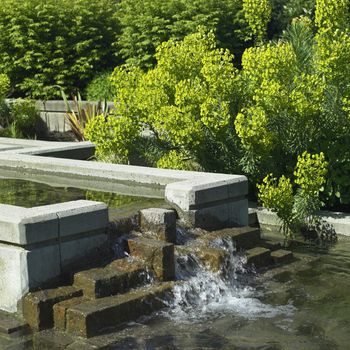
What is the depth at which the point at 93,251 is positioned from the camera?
7379 millimetres

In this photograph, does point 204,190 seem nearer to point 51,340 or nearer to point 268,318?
point 268,318

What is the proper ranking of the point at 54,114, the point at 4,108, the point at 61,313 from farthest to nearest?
the point at 54,114 → the point at 4,108 → the point at 61,313

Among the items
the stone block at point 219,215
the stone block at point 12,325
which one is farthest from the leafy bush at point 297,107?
the stone block at point 12,325

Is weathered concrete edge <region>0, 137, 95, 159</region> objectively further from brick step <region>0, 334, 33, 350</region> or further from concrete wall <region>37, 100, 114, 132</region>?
brick step <region>0, 334, 33, 350</region>

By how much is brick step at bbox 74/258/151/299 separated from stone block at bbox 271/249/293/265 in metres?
1.63

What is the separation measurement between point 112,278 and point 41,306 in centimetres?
63

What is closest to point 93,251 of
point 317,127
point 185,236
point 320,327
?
point 185,236

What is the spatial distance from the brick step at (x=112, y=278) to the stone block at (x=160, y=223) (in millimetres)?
518

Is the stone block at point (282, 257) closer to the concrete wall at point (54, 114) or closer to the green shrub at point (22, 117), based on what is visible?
the green shrub at point (22, 117)

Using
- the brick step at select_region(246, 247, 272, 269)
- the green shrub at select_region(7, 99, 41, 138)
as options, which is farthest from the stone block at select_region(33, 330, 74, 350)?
the green shrub at select_region(7, 99, 41, 138)

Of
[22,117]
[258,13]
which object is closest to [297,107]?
[258,13]

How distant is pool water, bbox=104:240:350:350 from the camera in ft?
20.8

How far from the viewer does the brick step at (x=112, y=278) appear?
684cm

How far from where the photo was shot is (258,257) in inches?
326
